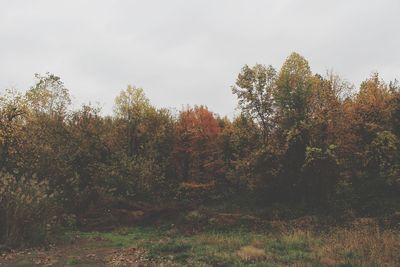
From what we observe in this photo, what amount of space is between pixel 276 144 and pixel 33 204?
22.4 meters

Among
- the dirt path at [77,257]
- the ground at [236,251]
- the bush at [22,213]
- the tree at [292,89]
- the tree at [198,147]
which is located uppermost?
the tree at [292,89]

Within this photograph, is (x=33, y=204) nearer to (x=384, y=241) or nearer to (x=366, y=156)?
(x=384, y=241)

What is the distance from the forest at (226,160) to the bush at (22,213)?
1.48 metres

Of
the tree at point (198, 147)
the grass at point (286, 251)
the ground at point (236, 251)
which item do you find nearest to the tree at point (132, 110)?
the tree at point (198, 147)

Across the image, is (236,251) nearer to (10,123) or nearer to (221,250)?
(221,250)

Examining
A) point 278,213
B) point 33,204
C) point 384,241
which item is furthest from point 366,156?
point 33,204

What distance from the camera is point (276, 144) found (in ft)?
125

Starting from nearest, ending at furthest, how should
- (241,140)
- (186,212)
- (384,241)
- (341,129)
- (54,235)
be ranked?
(384,241)
(54,235)
(186,212)
(341,129)
(241,140)

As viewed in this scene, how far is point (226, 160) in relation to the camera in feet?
155

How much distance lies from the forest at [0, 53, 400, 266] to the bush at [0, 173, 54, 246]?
148 centimetres

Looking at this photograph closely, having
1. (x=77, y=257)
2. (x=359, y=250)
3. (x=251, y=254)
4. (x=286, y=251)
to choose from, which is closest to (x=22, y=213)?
(x=77, y=257)

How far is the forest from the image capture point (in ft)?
103

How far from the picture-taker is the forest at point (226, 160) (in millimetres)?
31266

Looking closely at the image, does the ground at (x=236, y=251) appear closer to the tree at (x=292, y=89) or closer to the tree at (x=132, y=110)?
the tree at (x=292, y=89)
